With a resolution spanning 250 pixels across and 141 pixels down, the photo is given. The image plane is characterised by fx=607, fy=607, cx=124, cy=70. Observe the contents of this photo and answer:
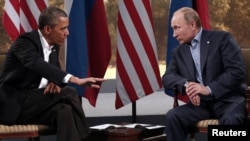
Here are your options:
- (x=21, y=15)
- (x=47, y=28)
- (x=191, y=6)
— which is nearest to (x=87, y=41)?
(x=21, y=15)

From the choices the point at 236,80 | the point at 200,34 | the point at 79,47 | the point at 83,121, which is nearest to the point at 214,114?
the point at 236,80

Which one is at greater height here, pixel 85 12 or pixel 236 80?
pixel 85 12

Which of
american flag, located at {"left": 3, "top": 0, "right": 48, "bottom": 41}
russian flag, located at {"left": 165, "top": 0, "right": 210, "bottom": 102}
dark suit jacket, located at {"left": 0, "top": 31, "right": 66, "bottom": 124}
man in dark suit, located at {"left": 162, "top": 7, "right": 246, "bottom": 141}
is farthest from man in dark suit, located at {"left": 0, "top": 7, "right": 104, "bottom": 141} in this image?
russian flag, located at {"left": 165, "top": 0, "right": 210, "bottom": 102}

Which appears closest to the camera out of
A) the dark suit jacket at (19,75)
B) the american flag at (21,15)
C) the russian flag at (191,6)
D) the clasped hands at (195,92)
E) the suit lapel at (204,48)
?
the dark suit jacket at (19,75)

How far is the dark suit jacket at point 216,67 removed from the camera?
450 cm

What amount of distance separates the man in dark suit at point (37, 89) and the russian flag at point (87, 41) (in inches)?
38.6

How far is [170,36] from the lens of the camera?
17.9 feet

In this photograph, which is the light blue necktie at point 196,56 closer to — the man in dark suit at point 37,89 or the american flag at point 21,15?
the man in dark suit at point 37,89

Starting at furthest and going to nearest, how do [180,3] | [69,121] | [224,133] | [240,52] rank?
[180,3]
[240,52]
[69,121]
[224,133]

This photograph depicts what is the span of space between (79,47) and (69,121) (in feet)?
4.23

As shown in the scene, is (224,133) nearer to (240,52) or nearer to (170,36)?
(240,52)

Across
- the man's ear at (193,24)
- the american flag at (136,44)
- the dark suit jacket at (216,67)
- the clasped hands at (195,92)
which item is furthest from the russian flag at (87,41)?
the clasped hands at (195,92)

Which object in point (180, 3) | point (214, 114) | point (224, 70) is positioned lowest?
point (214, 114)

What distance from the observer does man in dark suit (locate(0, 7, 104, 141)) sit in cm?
431
